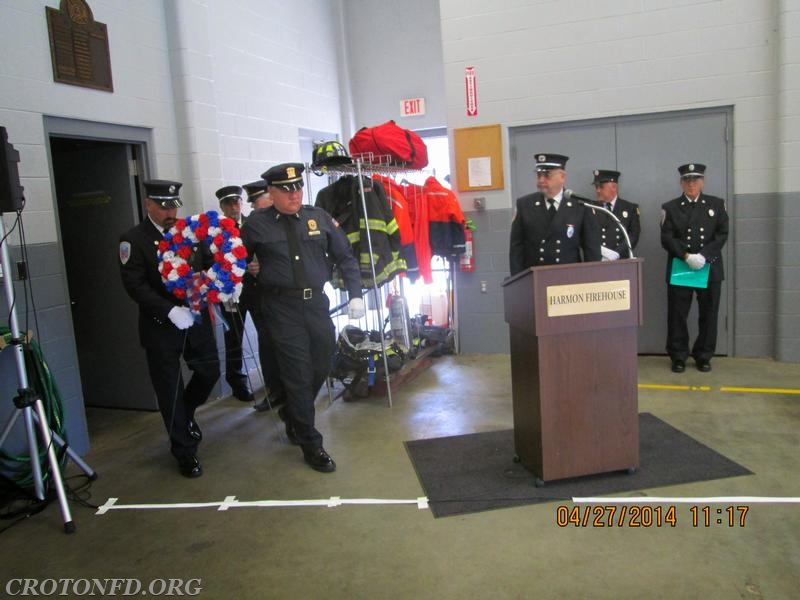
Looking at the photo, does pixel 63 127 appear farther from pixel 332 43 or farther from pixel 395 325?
pixel 332 43

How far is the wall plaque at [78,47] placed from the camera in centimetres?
415

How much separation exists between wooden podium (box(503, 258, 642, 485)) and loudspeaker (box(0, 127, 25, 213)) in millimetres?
2605

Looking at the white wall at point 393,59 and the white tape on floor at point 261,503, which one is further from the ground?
the white wall at point 393,59

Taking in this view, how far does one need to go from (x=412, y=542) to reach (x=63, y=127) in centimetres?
345

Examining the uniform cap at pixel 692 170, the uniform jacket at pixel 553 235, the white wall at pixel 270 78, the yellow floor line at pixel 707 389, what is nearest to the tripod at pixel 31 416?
the white wall at pixel 270 78

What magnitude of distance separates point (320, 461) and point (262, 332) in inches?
37.1

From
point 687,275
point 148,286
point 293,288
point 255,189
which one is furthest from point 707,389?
point 148,286

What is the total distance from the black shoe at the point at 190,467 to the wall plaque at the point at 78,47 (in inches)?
101

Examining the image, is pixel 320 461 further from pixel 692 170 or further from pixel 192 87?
pixel 692 170

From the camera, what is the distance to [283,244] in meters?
3.81

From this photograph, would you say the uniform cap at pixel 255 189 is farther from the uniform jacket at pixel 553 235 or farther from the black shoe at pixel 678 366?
the black shoe at pixel 678 366

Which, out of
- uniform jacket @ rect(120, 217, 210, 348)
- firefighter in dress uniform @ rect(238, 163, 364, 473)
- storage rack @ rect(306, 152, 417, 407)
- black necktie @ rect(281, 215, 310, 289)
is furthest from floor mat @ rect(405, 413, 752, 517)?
uniform jacket @ rect(120, 217, 210, 348)

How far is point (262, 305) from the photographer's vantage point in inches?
151

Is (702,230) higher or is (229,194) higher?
(229,194)
